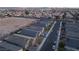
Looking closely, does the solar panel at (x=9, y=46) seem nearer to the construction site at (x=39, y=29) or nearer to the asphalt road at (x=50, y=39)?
the construction site at (x=39, y=29)

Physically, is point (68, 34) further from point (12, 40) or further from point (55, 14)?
point (12, 40)

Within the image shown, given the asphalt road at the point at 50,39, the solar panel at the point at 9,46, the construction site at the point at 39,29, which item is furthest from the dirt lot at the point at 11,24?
the asphalt road at the point at 50,39

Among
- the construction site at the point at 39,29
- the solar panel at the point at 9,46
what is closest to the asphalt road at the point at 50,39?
the construction site at the point at 39,29

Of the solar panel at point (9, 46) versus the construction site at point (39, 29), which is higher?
the construction site at point (39, 29)

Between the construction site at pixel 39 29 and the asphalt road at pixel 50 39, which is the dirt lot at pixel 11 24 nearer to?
the construction site at pixel 39 29

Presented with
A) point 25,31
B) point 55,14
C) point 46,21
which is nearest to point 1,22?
point 25,31

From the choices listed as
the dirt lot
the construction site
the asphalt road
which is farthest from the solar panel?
the asphalt road

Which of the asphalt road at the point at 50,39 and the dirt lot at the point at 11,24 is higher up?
the dirt lot at the point at 11,24
